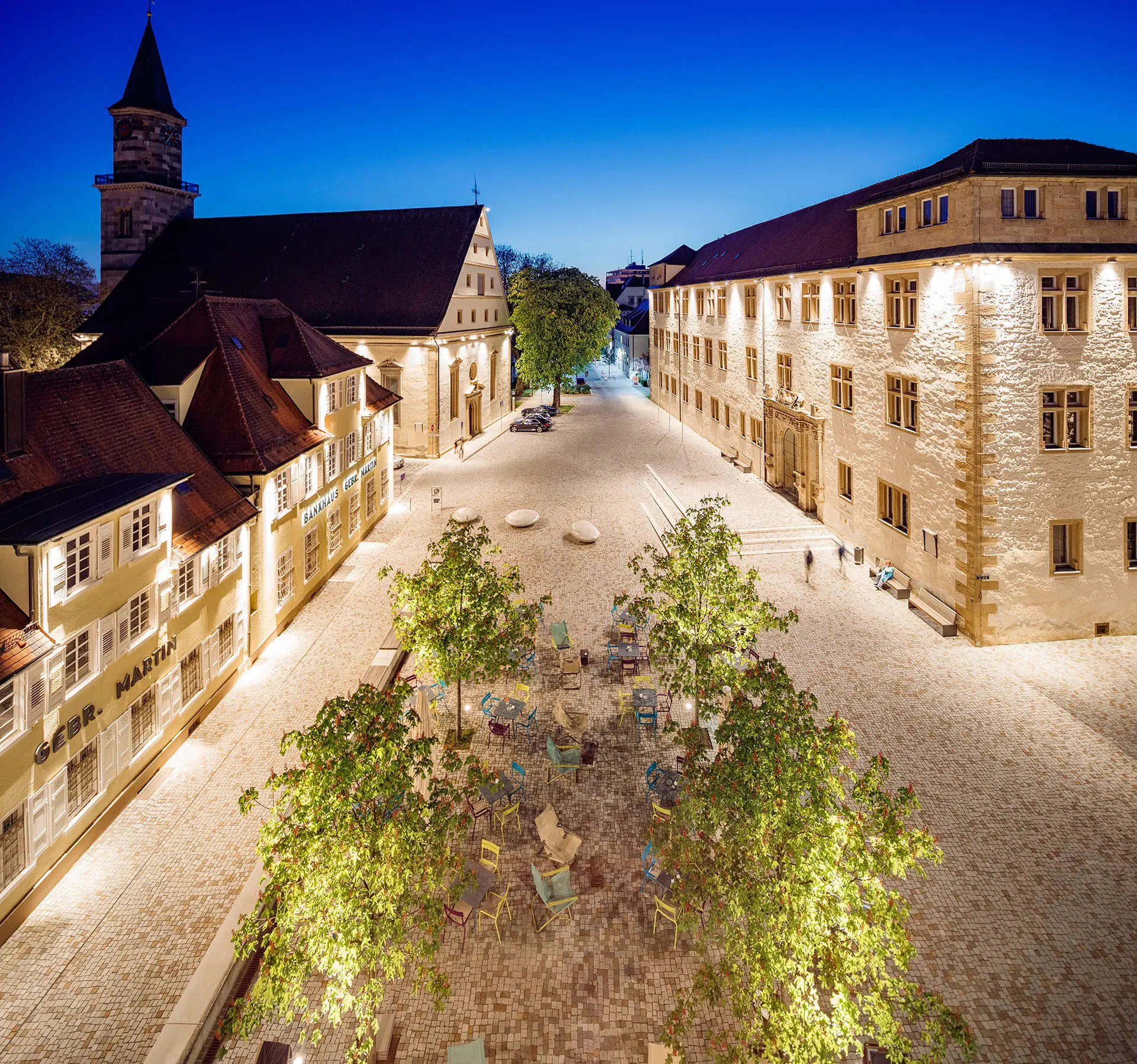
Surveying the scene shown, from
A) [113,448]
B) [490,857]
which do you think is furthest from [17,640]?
[490,857]

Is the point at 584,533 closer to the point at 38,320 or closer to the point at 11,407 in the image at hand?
the point at 11,407

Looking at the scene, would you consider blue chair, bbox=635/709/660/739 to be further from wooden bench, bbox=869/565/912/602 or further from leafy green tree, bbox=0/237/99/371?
leafy green tree, bbox=0/237/99/371

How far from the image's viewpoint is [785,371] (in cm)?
3494

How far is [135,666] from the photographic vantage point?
583 inches

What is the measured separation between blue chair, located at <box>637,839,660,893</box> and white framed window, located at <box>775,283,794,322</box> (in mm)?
28162

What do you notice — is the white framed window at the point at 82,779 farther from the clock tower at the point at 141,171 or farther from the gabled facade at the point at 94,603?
the clock tower at the point at 141,171

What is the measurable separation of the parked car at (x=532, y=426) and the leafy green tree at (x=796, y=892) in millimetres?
47491

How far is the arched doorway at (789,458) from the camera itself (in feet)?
116

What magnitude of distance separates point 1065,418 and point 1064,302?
3.22 metres

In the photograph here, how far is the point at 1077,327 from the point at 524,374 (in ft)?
155

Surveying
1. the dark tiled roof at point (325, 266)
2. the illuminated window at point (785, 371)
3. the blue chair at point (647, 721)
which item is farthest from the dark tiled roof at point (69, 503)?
the dark tiled roof at point (325, 266)

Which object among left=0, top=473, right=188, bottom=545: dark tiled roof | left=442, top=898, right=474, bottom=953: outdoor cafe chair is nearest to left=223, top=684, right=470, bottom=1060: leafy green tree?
left=442, top=898, right=474, bottom=953: outdoor cafe chair

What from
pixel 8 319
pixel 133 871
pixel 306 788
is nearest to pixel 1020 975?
pixel 306 788

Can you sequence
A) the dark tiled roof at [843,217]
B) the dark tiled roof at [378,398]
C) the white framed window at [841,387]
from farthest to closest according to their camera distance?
the dark tiled roof at [378,398], the white framed window at [841,387], the dark tiled roof at [843,217]
